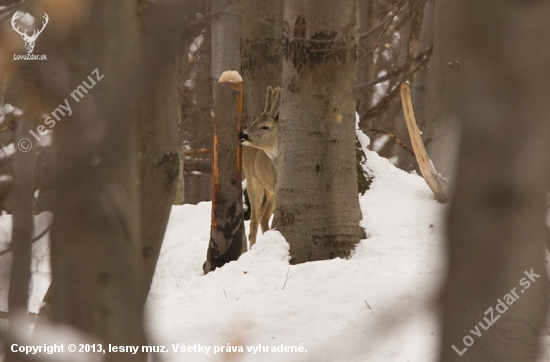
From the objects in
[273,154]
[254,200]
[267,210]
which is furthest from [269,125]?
[267,210]

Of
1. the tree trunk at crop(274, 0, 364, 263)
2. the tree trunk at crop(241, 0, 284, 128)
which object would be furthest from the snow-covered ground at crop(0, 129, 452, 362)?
the tree trunk at crop(241, 0, 284, 128)

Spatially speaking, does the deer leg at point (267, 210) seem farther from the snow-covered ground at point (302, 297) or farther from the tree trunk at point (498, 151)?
the tree trunk at point (498, 151)

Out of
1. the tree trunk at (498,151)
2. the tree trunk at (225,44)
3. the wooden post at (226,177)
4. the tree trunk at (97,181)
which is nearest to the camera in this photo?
the tree trunk at (498,151)

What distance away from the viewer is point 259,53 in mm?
7809

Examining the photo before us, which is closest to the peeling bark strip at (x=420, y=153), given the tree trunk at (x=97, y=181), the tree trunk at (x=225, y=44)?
the tree trunk at (x=97, y=181)

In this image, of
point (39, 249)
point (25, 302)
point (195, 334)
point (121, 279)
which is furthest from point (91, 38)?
point (195, 334)

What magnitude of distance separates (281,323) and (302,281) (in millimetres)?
784

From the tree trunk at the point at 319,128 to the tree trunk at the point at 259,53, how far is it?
225cm

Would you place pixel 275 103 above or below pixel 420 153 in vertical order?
above

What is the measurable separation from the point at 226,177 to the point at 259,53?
2.23 meters

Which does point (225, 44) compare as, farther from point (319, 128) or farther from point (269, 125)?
point (319, 128)

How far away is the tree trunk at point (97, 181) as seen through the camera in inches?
51.5

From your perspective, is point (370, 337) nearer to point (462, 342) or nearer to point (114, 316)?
point (462, 342)

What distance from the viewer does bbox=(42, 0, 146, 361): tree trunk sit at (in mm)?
1309
